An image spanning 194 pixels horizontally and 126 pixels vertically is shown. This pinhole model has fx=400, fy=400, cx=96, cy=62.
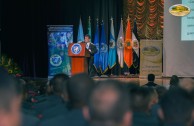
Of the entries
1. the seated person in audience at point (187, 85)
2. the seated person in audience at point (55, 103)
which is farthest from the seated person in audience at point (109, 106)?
the seated person in audience at point (187, 85)

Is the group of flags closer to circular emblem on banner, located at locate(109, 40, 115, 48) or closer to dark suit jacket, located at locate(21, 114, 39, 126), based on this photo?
circular emblem on banner, located at locate(109, 40, 115, 48)

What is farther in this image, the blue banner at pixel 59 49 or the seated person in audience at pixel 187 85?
the blue banner at pixel 59 49

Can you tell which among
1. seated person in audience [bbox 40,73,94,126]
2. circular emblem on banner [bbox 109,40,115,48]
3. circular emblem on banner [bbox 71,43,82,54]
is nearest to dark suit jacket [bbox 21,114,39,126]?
seated person in audience [bbox 40,73,94,126]

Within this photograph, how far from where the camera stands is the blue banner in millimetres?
13000

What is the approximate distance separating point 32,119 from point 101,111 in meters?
0.72

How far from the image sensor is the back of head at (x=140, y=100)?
8.31 feet

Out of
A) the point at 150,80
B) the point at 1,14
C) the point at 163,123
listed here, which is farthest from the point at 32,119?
the point at 1,14

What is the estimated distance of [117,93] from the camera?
5.13 feet

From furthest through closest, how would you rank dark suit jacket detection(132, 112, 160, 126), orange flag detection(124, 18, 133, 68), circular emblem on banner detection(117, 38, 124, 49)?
circular emblem on banner detection(117, 38, 124, 49) → orange flag detection(124, 18, 133, 68) → dark suit jacket detection(132, 112, 160, 126)

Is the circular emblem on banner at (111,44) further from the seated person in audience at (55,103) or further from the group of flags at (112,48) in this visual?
the seated person in audience at (55,103)

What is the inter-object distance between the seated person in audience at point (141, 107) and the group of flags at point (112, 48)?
10.9 meters

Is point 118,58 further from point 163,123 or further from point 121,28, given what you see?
point 163,123

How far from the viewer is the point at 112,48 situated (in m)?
13.7

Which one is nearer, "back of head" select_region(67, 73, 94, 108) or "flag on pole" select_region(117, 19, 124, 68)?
"back of head" select_region(67, 73, 94, 108)
